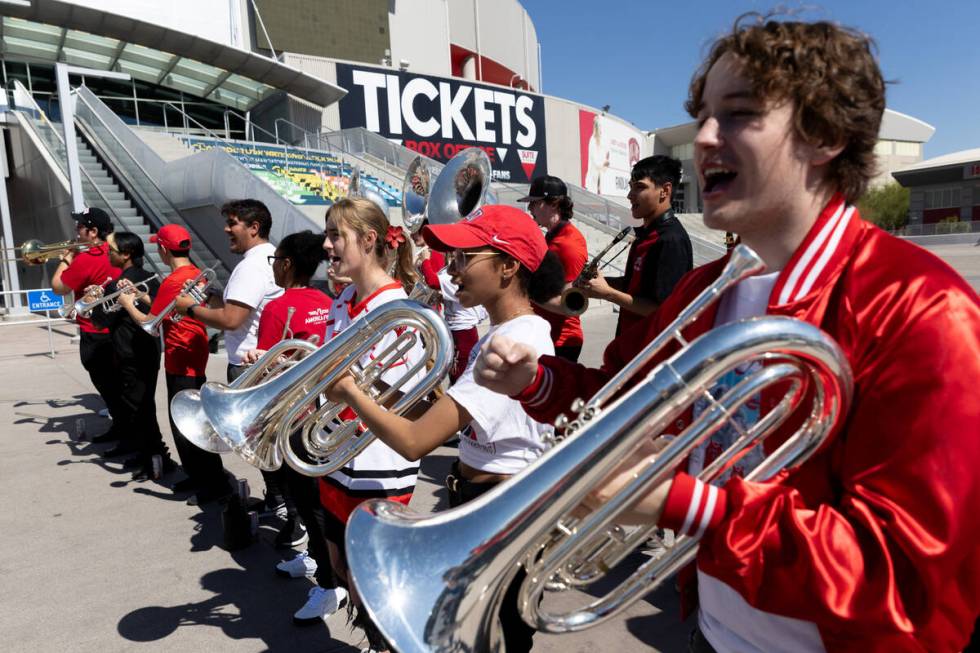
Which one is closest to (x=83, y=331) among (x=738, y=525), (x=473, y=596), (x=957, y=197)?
(x=473, y=596)

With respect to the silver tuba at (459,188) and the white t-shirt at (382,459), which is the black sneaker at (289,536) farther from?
the silver tuba at (459,188)

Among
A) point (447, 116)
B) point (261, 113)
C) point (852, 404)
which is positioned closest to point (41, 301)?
point (852, 404)

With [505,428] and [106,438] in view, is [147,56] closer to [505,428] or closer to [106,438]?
[106,438]

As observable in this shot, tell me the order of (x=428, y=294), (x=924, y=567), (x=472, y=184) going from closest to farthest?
(x=924, y=567), (x=428, y=294), (x=472, y=184)

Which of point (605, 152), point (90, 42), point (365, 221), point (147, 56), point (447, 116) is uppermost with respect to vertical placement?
point (90, 42)

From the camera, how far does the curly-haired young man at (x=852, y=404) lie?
0.80 m

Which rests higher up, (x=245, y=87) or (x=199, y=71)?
(x=199, y=71)

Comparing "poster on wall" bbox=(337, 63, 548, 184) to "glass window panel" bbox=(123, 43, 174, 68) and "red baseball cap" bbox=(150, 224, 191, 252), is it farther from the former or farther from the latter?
"red baseball cap" bbox=(150, 224, 191, 252)

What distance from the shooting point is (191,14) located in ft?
73.7

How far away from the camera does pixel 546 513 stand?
92 centimetres

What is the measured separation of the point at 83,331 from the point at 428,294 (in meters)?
3.74

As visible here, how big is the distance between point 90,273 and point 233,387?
3.86m

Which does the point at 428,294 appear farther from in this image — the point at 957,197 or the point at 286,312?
the point at 957,197

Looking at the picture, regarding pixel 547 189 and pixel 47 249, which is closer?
pixel 547 189
